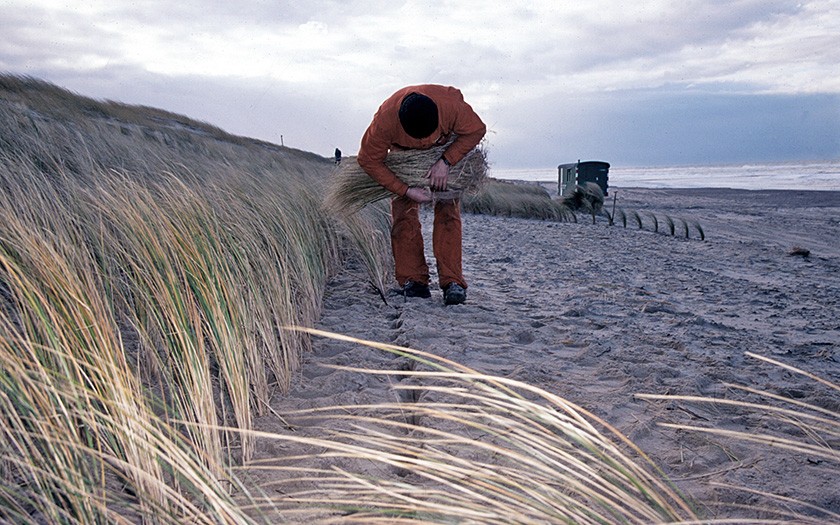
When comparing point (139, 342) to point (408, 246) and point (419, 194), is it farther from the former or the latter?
point (408, 246)

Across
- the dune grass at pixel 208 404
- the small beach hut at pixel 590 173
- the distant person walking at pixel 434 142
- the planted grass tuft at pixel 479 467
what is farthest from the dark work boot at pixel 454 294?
the small beach hut at pixel 590 173

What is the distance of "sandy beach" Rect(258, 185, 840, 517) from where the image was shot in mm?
1635

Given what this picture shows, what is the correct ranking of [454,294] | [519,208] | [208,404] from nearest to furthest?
[208,404], [454,294], [519,208]

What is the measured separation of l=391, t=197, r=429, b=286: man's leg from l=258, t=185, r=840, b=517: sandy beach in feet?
0.58

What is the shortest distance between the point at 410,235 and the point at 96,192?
171 cm

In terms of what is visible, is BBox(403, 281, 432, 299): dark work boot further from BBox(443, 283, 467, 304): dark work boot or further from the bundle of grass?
the bundle of grass

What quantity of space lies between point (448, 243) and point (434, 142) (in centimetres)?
61

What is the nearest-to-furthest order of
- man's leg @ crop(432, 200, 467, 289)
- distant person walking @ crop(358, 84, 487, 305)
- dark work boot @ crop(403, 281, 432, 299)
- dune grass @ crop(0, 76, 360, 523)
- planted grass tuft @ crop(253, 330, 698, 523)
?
planted grass tuft @ crop(253, 330, 698, 523)
dune grass @ crop(0, 76, 360, 523)
distant person walking @ crop(358, 84, 487, 305)
man's leg @ crop(432, 200, 467, 289)
dark work boot @ crop(403, 281, 432, 299)

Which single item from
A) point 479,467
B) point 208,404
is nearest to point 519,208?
point 208,404

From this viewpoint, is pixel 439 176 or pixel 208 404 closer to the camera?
pixel 208 404

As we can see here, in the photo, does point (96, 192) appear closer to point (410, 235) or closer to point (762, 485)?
point (410, 235)

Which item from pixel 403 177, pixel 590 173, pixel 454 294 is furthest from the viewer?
pixel 590 173

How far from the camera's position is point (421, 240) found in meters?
3.64

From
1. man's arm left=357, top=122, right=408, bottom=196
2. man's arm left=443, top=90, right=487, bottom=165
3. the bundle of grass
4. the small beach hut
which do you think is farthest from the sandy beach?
the small beach hut
